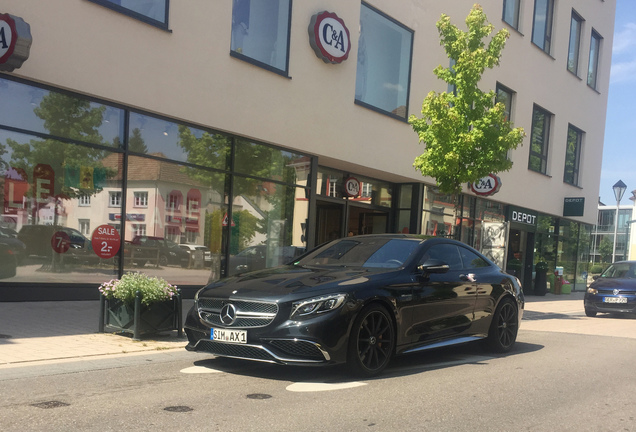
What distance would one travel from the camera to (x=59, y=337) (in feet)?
26.4

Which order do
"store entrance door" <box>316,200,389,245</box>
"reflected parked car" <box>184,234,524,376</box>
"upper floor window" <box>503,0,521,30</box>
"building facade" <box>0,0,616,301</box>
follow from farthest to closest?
"upper floor window" <box>503,0,521,30</box> < "store entrance door" <box>316,200,389,245</box> < "building facade" <box>0,0,616,301</box> < "reflected parked car" <box>184,234,524,376</box>

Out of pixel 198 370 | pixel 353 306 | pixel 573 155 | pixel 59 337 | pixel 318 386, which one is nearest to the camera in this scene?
pixel 318 386

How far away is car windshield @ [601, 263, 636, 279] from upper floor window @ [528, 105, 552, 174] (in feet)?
24.1

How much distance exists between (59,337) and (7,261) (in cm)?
301

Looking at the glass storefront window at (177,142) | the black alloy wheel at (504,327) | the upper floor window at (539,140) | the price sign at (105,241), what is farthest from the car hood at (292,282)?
the upper floor window at (539,140)

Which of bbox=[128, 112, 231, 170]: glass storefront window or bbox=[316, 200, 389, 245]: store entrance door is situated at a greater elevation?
bbox=[128, 112, 231, 170]: glass storefront window

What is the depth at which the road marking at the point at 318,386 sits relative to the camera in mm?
5883

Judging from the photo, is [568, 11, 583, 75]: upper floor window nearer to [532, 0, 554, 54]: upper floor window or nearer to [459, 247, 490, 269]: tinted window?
[532, 0, 554, 54]: upper floor window

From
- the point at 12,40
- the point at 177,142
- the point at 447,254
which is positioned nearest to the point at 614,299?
the point at 447,254

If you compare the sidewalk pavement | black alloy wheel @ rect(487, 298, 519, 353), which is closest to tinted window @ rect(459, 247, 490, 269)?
black alloy wheel @ rect(487, 298, 519, 353)

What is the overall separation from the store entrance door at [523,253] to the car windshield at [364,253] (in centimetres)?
1961

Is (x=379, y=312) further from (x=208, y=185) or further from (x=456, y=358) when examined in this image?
(x=208, y=185)

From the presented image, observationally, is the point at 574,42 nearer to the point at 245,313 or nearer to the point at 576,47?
the point at 576,47

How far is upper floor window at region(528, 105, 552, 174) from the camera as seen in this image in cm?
2609
